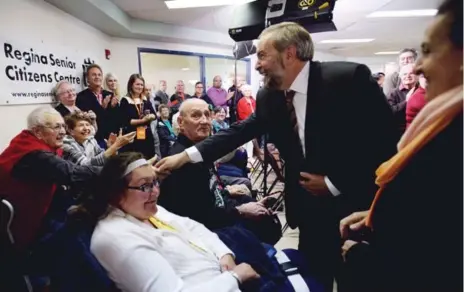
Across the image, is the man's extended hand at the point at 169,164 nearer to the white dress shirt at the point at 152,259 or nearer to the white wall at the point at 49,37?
the white dress shirt at the point at 152,259

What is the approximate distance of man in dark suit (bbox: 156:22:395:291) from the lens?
1259 millimetres

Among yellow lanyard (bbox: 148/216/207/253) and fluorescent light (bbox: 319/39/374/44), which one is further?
fluorescent light (bbox: 319/39/374/44)

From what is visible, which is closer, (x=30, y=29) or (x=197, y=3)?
(x=30, y=29)

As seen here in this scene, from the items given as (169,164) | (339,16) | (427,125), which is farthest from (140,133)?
(339,16)

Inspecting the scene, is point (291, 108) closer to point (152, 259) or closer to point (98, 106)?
point (152, 259)

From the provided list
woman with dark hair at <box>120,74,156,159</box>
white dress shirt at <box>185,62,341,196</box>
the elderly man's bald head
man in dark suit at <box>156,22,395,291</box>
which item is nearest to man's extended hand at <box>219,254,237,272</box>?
man in dark suit at <box>156,22,395,291</box>

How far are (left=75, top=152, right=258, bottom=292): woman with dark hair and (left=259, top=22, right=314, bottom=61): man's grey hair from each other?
28.4 inches

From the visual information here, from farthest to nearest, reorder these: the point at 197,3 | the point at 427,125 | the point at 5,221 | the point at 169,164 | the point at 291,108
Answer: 1. the point at 197,3
2. the point at 169,164
3. the point at 291,108
4. the point at 5,221
5. the point at 427,125

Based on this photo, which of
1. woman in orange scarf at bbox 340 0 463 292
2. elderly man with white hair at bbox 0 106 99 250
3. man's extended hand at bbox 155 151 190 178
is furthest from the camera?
elderly man with white hair at bbox 0 106 99 250

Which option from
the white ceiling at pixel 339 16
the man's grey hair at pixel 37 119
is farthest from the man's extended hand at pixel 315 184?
the white ceiling at pixel 339 16

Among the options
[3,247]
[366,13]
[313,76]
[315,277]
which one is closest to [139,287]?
[3,247]

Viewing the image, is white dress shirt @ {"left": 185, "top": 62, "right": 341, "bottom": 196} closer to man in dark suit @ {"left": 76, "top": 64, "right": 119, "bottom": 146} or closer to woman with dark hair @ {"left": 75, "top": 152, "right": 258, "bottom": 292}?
woman with dark hair @ {"left": 75, "top": 152, "right": 258, "bottom": 292}

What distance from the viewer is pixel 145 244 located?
1083 mm

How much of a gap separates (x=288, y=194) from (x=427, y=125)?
42.5 inches
